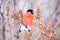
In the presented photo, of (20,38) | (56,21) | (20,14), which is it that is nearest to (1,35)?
Answer: (20,38)

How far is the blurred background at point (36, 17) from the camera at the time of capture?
1.63 metres

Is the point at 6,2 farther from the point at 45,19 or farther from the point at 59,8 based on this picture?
the point at 59,8

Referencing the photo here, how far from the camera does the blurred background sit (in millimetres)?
1629

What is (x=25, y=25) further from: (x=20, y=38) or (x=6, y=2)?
(x=6, y=2)

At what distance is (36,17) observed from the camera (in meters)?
1.68

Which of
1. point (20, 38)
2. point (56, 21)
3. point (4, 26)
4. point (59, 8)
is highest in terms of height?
point (59, 8)

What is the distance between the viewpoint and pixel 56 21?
1.62m

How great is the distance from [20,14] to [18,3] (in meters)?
0.15

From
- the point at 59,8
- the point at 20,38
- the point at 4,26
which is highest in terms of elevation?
the point at 59,8

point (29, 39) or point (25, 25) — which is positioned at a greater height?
point (25, 25)

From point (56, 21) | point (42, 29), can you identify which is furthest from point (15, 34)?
point (56, 21)

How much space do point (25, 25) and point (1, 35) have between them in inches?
14.8

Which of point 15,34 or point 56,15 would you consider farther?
point 15,34

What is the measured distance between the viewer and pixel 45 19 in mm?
1653
